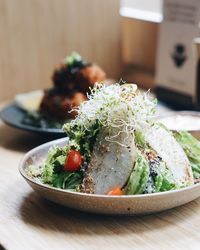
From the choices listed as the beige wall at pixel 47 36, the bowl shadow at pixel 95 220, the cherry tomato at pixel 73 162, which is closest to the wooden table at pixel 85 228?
the bowl shadow at pixel 95 220

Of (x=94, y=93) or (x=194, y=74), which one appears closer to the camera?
(x=94, y=93)

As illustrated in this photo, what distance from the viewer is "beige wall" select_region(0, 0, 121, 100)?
2.46m

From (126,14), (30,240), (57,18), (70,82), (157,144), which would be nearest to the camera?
(30,240)

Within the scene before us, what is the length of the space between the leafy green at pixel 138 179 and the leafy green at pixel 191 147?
0.19 meters

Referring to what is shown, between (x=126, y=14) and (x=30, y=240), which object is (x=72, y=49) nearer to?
(x=126, y=14)

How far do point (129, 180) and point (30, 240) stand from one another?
0.24 metres

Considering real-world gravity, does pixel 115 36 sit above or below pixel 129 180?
below

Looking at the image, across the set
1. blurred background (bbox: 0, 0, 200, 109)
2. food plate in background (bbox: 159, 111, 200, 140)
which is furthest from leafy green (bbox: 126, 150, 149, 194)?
blurred background (bbox: 0, 0, 200, 109)

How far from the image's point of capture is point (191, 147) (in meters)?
1.35

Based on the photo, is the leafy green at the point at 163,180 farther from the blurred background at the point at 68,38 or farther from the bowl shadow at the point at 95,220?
the blurred background at the point at 68,38

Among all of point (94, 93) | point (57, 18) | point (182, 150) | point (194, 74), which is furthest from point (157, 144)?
point (57, 18)

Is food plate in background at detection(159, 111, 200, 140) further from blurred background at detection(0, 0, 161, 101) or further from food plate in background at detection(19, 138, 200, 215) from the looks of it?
blurred background at detection(0, 0, 161, 101)

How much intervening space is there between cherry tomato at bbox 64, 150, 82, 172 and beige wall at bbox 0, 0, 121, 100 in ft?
4.31

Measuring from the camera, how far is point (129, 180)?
1162mm
